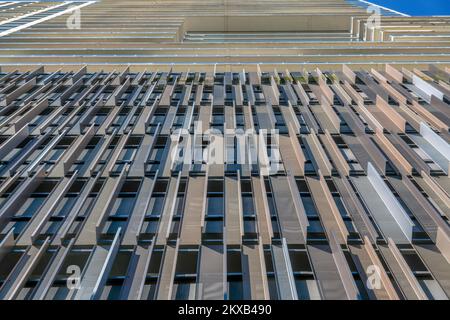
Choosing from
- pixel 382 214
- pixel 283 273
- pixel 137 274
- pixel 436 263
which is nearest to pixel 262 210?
pixel 283 273

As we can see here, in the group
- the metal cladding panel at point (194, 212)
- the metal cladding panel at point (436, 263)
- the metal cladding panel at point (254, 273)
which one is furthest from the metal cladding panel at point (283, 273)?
the metal cladding panel at point (436, 263)

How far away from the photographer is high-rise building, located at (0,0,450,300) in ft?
37.2

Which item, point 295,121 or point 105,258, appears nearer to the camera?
point 105,258

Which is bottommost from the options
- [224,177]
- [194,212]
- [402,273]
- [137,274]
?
[137,274]

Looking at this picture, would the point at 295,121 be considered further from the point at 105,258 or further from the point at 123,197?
the point at 105,258

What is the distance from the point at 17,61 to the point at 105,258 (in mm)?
26618

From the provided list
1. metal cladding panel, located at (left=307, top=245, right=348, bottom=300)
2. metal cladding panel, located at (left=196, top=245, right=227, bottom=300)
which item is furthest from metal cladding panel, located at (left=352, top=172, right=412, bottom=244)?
metal cladding panel, located at (left=196, top=245, right=227, bottom=300)

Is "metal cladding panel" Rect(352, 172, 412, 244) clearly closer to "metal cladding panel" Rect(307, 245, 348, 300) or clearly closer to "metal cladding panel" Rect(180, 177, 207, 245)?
"metal cladding panel" Rect(307, 245, 348, 300)

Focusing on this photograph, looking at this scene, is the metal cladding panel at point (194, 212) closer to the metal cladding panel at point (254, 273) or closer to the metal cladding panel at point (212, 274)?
the metal cladding panel at point (212, 274)

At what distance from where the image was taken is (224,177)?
16.2 metres

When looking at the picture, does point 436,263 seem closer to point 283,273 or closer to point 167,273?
point 283,273

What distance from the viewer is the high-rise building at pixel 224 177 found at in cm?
1135

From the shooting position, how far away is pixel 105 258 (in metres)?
12.0

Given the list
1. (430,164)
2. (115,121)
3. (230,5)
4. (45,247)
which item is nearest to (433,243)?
(430,164)
